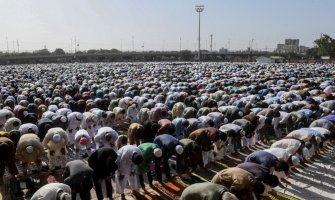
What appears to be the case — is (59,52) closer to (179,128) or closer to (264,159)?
(179,128)

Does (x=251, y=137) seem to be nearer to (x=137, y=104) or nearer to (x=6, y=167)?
(x=137, y=104)

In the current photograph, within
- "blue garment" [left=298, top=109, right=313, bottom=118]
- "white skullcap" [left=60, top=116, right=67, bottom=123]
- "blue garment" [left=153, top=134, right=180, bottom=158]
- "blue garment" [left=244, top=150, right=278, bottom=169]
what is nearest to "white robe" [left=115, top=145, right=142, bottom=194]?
"blue garment" [left=153, top=134, right=180, bottom=158]

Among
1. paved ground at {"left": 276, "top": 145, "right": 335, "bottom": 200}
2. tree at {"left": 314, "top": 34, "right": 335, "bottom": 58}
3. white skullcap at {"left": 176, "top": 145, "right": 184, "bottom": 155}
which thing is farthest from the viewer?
tree at {"left": 314, "top": 34, "right": 335, "bottom": 58}

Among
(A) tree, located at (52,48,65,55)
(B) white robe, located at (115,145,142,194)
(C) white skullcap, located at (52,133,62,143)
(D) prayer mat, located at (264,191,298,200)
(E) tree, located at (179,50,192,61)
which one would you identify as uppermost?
(A) tree, located at (52,48,65,55)

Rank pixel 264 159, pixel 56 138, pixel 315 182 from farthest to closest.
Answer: pixel 315 182
pixel 56 138
pixel 264 159

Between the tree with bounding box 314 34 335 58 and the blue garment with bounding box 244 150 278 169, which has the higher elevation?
the tree with bounding box 314 34 335 58

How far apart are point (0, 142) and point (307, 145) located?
933cm

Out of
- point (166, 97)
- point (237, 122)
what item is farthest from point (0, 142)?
point (166, 97)

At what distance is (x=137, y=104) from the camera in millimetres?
19703

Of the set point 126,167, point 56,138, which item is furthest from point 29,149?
point 126,167

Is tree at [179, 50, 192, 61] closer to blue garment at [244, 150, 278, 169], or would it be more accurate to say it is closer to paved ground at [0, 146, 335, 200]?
paved ground at [0, 146, 335, 200]

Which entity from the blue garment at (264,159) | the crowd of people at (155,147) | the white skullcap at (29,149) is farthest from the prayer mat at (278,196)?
the white skullcap at (29,149)

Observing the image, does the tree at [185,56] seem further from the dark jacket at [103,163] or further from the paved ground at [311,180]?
the dark jacket at [103,163]

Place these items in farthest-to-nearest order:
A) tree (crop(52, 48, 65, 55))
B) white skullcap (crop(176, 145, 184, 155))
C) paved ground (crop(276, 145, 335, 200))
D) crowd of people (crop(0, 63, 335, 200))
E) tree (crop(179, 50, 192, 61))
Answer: tree (crop(52, 48, 65, 55)) < tree (crop(179, 50, 192, 61)) < paved ground (crop(276, 145, 335, 200)) < white skullcap (crop(176, 145, 184, 155)) < crowd of people (crop(0, 63, 335, 200))
